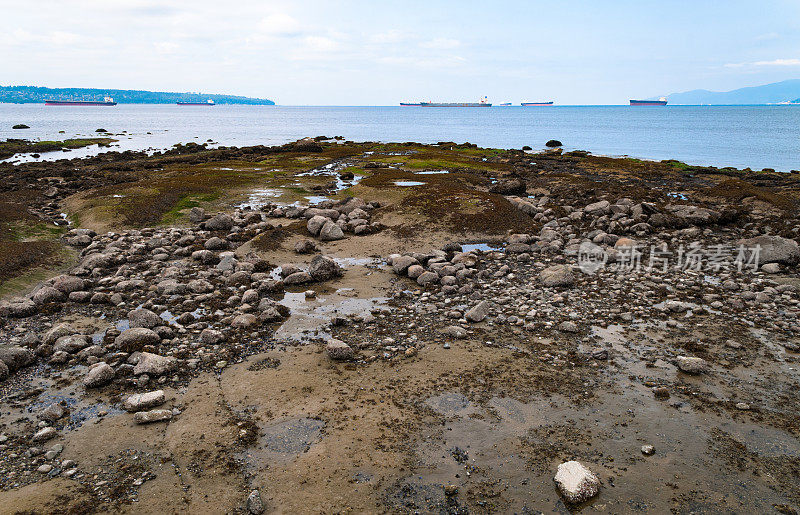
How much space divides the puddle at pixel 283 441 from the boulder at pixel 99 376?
4936 mm

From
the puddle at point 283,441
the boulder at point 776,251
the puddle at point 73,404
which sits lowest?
the puddle at point 73,404

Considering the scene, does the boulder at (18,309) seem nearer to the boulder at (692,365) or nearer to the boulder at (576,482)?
the boulder at (576,482)

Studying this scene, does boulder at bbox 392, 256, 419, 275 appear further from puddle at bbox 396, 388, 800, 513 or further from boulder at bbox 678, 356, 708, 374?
boulder at bbox 678, 356, 708, 374

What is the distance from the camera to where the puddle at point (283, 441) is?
9.56m

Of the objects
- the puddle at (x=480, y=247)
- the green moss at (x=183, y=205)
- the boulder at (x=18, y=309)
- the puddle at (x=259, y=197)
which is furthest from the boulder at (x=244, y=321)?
the puddle at (x=259, y=197)

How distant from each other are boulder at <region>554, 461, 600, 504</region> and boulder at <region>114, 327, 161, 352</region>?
1195 cm

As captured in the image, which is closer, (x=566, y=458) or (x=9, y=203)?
(x=566, y=458)

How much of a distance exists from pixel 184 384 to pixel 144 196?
27599 mm

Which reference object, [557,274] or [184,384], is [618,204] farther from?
[184,384]

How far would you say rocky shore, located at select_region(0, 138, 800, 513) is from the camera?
29.2 feet

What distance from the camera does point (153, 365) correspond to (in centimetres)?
1257

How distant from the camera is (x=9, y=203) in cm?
3309

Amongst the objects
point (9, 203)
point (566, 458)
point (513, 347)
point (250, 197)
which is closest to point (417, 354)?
point (513, 347)

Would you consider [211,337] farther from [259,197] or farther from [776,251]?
[259,197]
